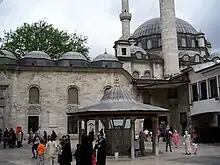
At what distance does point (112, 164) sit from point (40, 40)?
85.4ft

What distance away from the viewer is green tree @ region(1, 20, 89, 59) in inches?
1342

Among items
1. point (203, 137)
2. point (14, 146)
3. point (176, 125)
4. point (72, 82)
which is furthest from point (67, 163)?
point (176, 125)

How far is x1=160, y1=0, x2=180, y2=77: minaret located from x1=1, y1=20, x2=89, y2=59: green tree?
11.8 meters

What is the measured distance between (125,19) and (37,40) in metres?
12.8

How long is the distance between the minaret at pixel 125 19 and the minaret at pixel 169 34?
27.5 feet

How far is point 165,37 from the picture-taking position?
31.9 meters

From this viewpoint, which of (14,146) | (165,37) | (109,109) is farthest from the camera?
(165,37)

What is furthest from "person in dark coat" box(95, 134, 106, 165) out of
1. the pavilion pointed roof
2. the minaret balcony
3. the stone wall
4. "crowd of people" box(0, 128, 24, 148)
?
the minaret balcony

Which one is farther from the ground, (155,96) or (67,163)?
(155,96)

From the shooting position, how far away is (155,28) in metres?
42.4

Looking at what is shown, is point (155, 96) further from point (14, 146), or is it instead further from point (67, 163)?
point (67, 163)

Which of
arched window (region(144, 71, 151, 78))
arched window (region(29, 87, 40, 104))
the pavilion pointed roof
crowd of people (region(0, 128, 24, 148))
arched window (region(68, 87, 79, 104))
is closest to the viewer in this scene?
the pavilion pointed roof

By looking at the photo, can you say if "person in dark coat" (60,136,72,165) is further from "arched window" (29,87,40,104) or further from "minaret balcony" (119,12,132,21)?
"minaret balcony" (119,12,132,21)

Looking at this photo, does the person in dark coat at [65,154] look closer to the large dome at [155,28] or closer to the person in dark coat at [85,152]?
the person in dark coat at [85,152]
